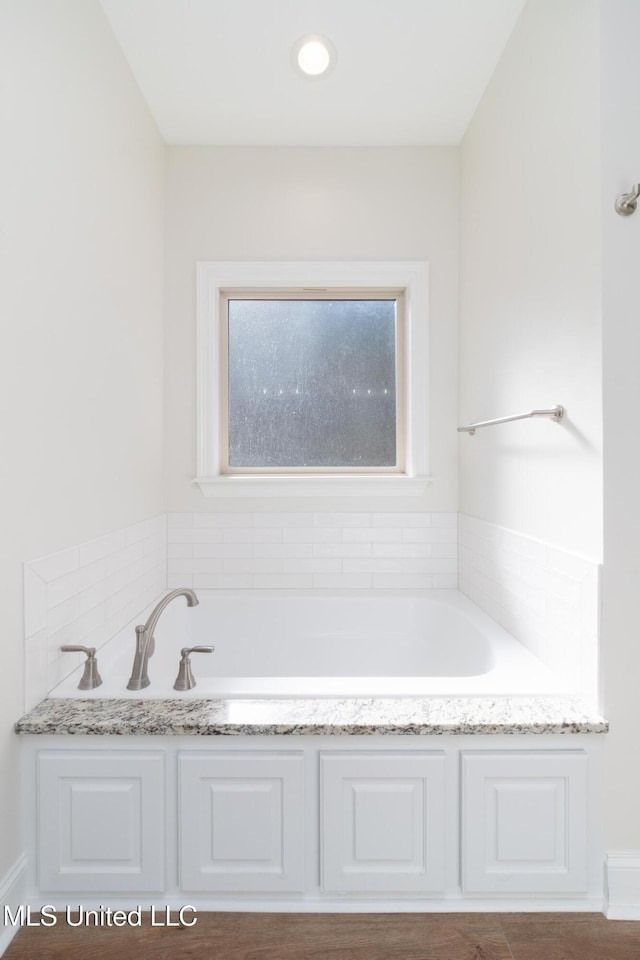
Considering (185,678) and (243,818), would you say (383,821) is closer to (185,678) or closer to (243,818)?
(243,818)

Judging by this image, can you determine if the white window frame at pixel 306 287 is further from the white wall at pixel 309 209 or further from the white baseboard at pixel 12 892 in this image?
the white baseboard at pixel 12 892

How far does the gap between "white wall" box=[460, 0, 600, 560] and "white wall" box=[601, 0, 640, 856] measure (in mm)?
30

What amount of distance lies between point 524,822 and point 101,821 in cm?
105

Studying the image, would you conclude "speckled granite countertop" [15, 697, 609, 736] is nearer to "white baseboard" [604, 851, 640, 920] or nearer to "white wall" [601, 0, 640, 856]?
"white wall" [601, 0, 640, 856]

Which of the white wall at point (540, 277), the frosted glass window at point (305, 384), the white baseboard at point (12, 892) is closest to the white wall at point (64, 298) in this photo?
the white baseboard at point (12, 892)

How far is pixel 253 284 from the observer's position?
241 cm

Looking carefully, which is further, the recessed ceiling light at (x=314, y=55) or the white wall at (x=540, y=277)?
the recessed ceiling light at (x=314, y=55)

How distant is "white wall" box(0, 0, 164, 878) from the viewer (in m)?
1.24

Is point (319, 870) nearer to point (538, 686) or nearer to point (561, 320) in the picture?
point (538, 686)

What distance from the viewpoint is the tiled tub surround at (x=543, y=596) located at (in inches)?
52.9

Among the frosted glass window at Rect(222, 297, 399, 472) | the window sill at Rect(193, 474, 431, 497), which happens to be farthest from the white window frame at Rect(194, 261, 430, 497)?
the frosted glass window at Rect(222, 297, 399, 472)

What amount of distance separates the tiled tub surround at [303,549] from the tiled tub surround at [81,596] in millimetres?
239

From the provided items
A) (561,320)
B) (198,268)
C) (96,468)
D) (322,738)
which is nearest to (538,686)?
(322,738)

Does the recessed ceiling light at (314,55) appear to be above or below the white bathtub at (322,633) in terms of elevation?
above
